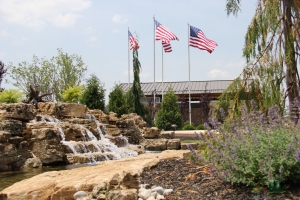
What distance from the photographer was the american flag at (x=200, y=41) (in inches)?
829

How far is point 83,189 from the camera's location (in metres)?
4.29

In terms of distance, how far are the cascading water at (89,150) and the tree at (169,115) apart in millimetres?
10063

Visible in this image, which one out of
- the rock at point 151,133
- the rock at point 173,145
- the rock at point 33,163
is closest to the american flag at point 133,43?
the rock at point 151,133

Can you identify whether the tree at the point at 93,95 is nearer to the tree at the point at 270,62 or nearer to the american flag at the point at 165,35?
the american flag at the point at 165,35

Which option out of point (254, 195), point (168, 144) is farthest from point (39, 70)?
point (254, 195)

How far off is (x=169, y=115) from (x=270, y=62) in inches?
701

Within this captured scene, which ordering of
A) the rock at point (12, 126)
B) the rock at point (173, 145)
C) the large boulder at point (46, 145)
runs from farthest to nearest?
1. the rock at point (173, 145)
2. the rock at point (12, 126)
3. the large boulder at point (46, 145)

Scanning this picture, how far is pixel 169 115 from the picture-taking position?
23.7m

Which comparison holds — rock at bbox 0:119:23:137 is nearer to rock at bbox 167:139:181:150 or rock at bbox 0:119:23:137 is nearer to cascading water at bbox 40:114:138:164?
cascading water at bbox 40:114:138:164

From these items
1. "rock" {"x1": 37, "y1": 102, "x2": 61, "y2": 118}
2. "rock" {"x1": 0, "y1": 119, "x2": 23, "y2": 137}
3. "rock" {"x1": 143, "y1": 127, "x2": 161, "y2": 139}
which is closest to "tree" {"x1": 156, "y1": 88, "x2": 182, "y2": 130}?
"rock" {"x1": 143, "y1": 127, "x2": 161, "y2": 139}

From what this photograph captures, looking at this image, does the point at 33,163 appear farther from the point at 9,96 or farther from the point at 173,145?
the point at 9,96

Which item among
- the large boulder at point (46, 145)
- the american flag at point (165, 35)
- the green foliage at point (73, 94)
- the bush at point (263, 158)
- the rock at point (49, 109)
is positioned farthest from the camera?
the green foliage at point (73, 94)

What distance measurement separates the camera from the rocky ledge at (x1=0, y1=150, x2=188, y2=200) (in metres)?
3.96

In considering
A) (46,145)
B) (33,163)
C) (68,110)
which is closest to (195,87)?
(68,110)
